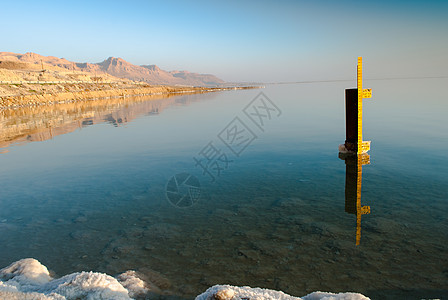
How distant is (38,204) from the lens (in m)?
9.20

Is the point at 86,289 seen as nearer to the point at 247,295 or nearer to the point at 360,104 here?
the point at 247,295

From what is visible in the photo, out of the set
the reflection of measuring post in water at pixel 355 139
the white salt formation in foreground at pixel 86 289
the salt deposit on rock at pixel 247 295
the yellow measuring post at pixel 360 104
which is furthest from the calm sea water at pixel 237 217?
the salt deposit on rock at pixel 247 295

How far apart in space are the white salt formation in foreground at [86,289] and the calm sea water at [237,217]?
0.56 m

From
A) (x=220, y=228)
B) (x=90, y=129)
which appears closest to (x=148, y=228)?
(x=220, y=228)

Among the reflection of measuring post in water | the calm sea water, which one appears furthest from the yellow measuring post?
the calm sea water

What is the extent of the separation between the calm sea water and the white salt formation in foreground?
56cm

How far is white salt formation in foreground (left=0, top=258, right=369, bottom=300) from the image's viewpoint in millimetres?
3744

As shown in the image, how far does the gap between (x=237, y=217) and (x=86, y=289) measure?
4475 mm

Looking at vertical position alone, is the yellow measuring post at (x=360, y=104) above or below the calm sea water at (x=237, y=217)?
above

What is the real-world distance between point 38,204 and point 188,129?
1595 cm

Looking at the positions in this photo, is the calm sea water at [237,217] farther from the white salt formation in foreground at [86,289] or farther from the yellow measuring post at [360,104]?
the yellow measuring post at [360,104]

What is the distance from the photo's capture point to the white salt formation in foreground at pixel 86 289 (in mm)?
3744

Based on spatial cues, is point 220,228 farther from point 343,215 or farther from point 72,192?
point 72,192

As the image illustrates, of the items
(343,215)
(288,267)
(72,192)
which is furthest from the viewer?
(72,192)
